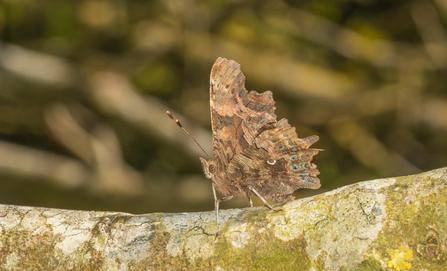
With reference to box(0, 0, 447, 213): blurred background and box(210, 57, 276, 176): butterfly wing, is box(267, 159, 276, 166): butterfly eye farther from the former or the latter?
box(0, 0, 447, 213): blurred background

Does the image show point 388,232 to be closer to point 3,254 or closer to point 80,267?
point 80,267

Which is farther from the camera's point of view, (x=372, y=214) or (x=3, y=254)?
(x=3, y=254)

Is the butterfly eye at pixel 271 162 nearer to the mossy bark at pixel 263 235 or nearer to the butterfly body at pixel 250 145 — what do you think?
the butterfly body at pixel 250 145

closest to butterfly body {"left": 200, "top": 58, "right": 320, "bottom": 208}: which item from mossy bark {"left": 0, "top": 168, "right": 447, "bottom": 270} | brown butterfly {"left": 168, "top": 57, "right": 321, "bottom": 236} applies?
brown butterfly {"left": 168, "top": 57, "right": 321, "bottom": 236}

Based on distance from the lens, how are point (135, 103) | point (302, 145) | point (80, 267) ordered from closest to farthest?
1. point (80, 267)
2. point (302, 145)
3. point (135, 103)

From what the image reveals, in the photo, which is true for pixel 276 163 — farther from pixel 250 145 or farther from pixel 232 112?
pixel 232 112

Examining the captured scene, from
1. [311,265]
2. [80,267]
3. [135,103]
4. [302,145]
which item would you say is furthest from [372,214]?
[135,103]

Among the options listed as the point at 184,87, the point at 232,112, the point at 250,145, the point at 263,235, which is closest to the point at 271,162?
the point at 250,145
